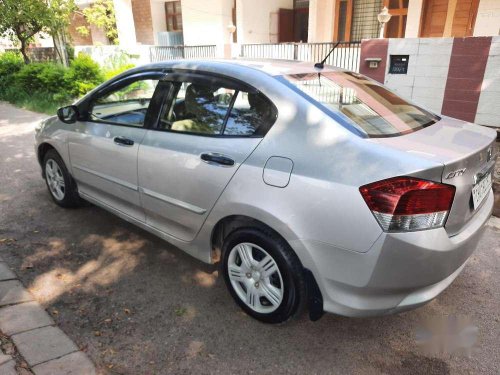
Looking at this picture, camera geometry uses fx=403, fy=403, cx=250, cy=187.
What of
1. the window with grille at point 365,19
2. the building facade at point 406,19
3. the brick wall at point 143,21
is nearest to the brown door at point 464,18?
the building facade at point 406,19

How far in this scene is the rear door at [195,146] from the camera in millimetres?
2502

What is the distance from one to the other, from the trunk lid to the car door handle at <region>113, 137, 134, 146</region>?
191cm

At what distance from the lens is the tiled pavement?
2.23m

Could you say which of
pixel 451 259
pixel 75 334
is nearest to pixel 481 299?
pixel 451 259

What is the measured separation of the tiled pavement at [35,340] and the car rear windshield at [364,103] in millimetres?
2046

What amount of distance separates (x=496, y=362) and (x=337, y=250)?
1.19 meters

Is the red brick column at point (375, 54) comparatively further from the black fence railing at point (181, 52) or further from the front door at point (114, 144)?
the black fence railing at point (181, 52)

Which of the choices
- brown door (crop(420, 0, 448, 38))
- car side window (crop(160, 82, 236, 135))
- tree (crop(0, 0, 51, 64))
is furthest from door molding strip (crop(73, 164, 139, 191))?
brown door (crop(420, 0, 448, 38))

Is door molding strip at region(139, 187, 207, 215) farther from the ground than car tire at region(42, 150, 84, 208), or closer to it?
farther from the ground

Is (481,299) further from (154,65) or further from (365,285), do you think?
(154,65)

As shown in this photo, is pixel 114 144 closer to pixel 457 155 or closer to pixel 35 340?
pixel 35 340

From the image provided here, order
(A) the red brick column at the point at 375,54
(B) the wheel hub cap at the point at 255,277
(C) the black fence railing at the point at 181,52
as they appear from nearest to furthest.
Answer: (B) the wheel hub cap at the point at 255,277 → (A) the red brick column at the point at 375,54 → (C) the black fence railing at the point at 181,52

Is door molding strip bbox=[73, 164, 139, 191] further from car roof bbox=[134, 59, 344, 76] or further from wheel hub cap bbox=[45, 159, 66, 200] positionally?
car roof bbox=[134, 59, 344, 76]

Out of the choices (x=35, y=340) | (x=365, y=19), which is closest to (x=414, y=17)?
(x=365, y=19)
